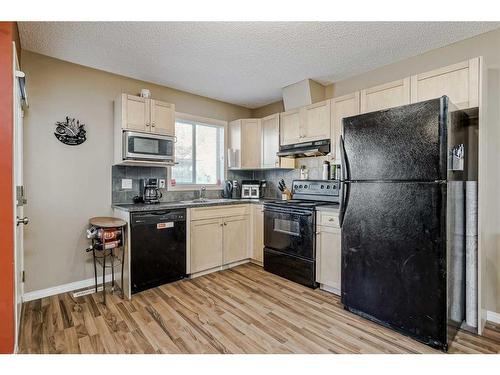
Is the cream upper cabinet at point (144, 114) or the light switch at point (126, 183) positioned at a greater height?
the cream upper cabinet at point (144, 114)

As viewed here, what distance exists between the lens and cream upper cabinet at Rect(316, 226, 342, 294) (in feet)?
→ 8.75

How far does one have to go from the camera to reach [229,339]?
195 centimetres

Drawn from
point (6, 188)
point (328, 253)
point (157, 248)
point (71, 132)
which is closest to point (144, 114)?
point (71, 132)

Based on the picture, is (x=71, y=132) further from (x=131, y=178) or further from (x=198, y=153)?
(x=198, y=153)

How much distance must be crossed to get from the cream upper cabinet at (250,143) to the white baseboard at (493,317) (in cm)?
298

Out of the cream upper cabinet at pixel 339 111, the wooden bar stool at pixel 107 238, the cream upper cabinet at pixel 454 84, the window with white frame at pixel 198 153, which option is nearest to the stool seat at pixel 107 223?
the wooden bar stool at pixel 107 238

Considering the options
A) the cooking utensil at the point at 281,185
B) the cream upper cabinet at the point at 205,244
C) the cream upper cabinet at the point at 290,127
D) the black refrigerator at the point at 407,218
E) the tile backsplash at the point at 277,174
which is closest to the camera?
the black refrigerator at the point at 407,218

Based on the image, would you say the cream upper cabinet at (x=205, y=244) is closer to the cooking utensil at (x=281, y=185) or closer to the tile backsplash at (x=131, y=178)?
the tile backsplash at (x=131, y=178)

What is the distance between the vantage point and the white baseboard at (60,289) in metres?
2.55

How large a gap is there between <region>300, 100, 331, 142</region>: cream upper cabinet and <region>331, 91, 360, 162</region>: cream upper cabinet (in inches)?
3.1

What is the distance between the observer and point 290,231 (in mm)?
3037

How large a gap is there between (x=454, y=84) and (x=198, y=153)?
10.1ft

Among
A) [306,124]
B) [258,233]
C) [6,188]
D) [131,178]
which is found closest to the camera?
[6,188]

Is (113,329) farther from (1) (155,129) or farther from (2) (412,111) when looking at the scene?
(2) (412,111)
